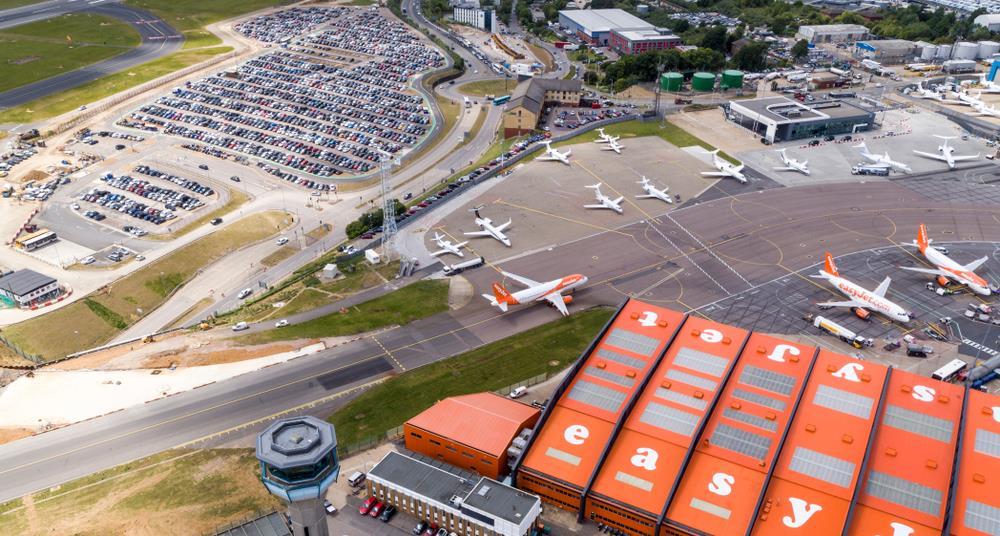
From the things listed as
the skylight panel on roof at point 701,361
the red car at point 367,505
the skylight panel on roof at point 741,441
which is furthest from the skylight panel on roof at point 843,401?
the red car at point 367,505

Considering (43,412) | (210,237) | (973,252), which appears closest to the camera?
(43,412)

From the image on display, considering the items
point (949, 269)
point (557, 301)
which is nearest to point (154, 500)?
point (557, 301)

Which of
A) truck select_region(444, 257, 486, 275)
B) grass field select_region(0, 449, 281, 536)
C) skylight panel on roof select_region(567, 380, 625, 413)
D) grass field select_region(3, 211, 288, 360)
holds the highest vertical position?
skylight panel on roof select_region(567, 380, 625, 413)

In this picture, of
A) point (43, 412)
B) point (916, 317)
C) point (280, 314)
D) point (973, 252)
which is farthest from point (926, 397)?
point (43, 412)

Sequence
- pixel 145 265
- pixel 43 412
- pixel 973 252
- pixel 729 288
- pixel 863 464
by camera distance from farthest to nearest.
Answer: pixel 145 265
pixel 973 252
pixel 729 288
pixel 43 412
pixel 863 464

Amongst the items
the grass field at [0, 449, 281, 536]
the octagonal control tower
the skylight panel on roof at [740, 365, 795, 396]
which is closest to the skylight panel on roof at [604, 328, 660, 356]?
the skylight panel on roof at [740, 365, 795, 396]

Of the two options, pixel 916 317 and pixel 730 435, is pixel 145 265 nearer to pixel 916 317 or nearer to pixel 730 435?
pixel 730 435

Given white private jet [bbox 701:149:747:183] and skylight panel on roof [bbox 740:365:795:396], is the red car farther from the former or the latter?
white private jet [bbox 701:149:747:183]
